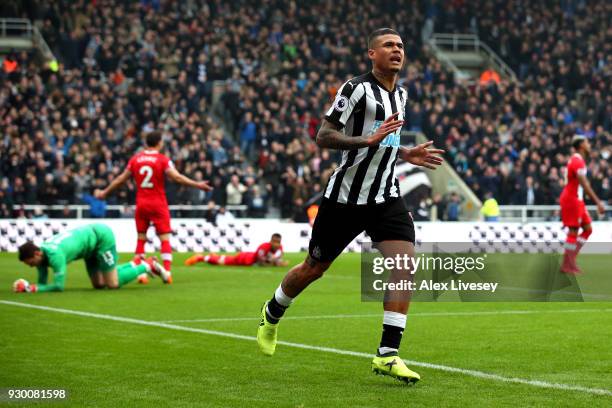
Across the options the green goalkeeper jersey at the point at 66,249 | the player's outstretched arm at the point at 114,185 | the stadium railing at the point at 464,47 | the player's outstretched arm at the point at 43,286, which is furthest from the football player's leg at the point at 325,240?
the stadium railing at the point at 464,47

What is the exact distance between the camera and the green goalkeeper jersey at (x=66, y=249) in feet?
48.3

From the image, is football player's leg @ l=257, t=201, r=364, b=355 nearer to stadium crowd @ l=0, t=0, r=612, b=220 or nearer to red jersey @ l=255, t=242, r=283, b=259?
red jersey @ l=255, t=242, r=283, b=259

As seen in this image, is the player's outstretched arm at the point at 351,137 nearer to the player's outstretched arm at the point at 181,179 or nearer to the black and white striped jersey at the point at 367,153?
the black and white striped jersey at the point at 367,153

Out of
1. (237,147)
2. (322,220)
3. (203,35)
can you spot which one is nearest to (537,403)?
(322,220)

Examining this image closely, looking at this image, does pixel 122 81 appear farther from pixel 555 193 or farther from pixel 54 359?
pixel 54 359

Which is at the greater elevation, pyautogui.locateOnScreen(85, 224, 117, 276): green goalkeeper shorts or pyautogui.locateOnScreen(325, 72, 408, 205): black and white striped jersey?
pyautogui.locateOnScreen(325, 72, 408, 205): black and white striped jersey

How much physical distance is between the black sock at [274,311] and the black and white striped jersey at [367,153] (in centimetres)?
104

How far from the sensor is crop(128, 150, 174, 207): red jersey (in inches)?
686

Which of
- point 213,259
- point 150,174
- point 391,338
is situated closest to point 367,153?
point 391,338

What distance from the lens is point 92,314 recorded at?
41.4ft

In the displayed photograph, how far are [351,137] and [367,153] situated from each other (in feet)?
1.16

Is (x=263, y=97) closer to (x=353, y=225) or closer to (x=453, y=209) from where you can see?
(x=453, y=209)

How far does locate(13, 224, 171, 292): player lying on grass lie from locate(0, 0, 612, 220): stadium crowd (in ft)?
40.5

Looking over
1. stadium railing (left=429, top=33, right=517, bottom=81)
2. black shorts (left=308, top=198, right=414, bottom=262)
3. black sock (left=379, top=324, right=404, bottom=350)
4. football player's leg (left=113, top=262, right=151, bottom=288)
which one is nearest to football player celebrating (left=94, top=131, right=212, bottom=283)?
football player's leg (left=113, top=262, right=151, bottom=288)
